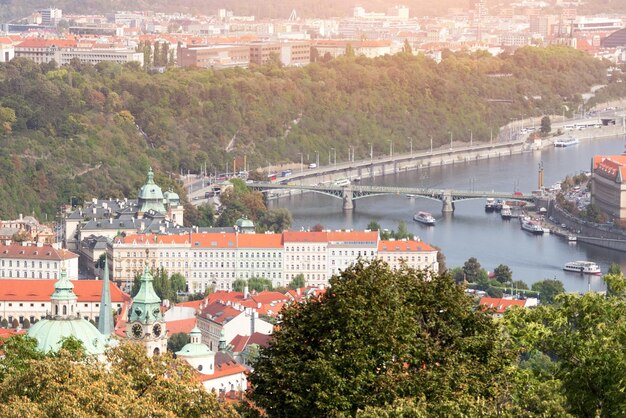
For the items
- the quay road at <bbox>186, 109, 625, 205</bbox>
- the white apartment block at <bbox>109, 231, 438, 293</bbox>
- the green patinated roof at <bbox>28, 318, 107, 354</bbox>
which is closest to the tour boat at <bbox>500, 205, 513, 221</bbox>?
the quay road at <bbox>186, 109, 625, 205</bbox>

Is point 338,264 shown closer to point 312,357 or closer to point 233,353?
point 233,353

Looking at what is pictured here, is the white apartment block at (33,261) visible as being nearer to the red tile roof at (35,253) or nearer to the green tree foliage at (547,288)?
the red tile roof at (35,253)

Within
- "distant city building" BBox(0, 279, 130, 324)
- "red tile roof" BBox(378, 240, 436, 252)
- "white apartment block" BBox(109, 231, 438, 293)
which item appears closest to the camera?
"distant city building" BBox(0, 279, 130, 324)

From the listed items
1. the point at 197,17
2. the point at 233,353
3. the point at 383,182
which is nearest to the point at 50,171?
the point at 383,182

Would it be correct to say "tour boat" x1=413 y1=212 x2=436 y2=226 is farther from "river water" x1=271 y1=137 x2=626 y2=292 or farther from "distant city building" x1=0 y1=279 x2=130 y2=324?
"distant city building" x1=0 y1=279 x2=130 y2=324

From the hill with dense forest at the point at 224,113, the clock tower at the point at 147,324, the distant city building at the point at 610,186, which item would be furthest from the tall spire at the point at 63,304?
the distant city building at the point at 610,186

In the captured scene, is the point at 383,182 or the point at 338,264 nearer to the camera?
the point at 338,264
